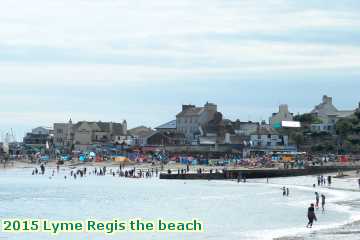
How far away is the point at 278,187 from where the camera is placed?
245ft

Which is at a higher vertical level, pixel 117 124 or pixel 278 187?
pixel 117 124

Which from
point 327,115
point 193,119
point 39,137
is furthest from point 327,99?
point 39,137

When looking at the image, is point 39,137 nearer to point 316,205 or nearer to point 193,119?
point 193,119

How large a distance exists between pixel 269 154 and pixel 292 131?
37.0ft

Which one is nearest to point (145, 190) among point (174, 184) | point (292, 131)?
point (174, 184)

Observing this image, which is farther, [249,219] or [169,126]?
[169,126]

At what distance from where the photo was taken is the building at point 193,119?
146000 mm

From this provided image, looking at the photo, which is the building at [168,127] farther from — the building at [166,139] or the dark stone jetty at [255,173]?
the dark stone jetty at [255,173]

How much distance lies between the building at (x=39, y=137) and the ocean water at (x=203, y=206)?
9210 centimetres

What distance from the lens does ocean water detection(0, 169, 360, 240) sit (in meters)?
38.7

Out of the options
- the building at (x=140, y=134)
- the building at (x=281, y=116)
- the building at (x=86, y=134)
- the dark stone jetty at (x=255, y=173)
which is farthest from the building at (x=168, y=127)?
the dark stone jetty at (x=255, y=173)

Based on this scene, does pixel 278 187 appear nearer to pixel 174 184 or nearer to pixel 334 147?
pixel 174 184

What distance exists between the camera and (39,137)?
6969 inches

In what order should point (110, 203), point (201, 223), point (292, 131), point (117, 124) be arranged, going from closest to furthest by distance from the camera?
point (201, 223)
point (110, 203)
point (292, 131)
point (117, 124)
